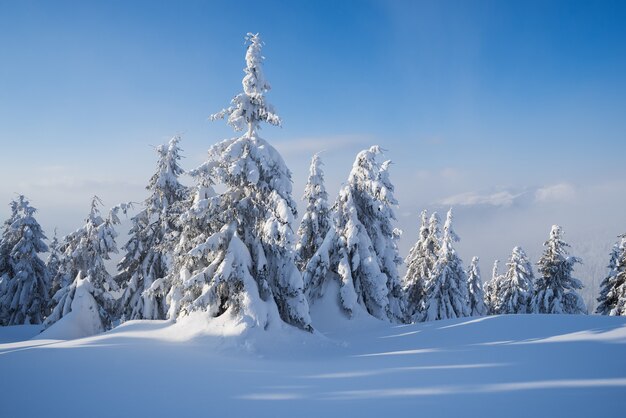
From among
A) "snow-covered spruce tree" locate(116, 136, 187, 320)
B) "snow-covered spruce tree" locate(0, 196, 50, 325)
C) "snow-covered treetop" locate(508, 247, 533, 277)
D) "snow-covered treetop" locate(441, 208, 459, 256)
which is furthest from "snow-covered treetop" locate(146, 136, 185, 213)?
"snow-covered treetop" locate(508, 247, 533, 277)

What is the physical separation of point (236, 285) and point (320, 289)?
410 inches

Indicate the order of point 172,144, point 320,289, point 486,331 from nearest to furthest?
1. point 486,331
2. point 172,144
3. point 320,289

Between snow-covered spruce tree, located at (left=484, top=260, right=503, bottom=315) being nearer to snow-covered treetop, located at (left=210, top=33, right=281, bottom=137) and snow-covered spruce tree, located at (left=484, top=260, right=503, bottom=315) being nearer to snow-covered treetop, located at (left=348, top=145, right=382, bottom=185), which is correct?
snow-covered treetop, located at (left=348, top=145, right=382, bottom=185)

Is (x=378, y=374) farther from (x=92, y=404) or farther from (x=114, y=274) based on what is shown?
(x=114, y=274)

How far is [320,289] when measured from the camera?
74.6 ft

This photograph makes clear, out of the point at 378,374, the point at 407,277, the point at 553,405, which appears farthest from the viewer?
the point at 407,277

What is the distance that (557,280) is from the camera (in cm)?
2895

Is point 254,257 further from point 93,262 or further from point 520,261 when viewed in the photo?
point 520,261

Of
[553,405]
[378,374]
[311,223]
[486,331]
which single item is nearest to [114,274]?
[311,223]

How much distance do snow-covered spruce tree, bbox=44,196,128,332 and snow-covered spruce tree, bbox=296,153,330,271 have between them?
11.9m

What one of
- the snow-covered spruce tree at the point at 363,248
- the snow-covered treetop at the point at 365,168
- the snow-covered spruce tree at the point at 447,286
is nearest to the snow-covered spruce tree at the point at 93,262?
the snow-covered spruce tree at the point at 363,248

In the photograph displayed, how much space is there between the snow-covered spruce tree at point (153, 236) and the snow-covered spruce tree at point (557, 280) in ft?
99.3

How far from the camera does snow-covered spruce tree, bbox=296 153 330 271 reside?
22.7 metres

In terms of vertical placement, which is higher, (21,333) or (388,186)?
(388,186)
